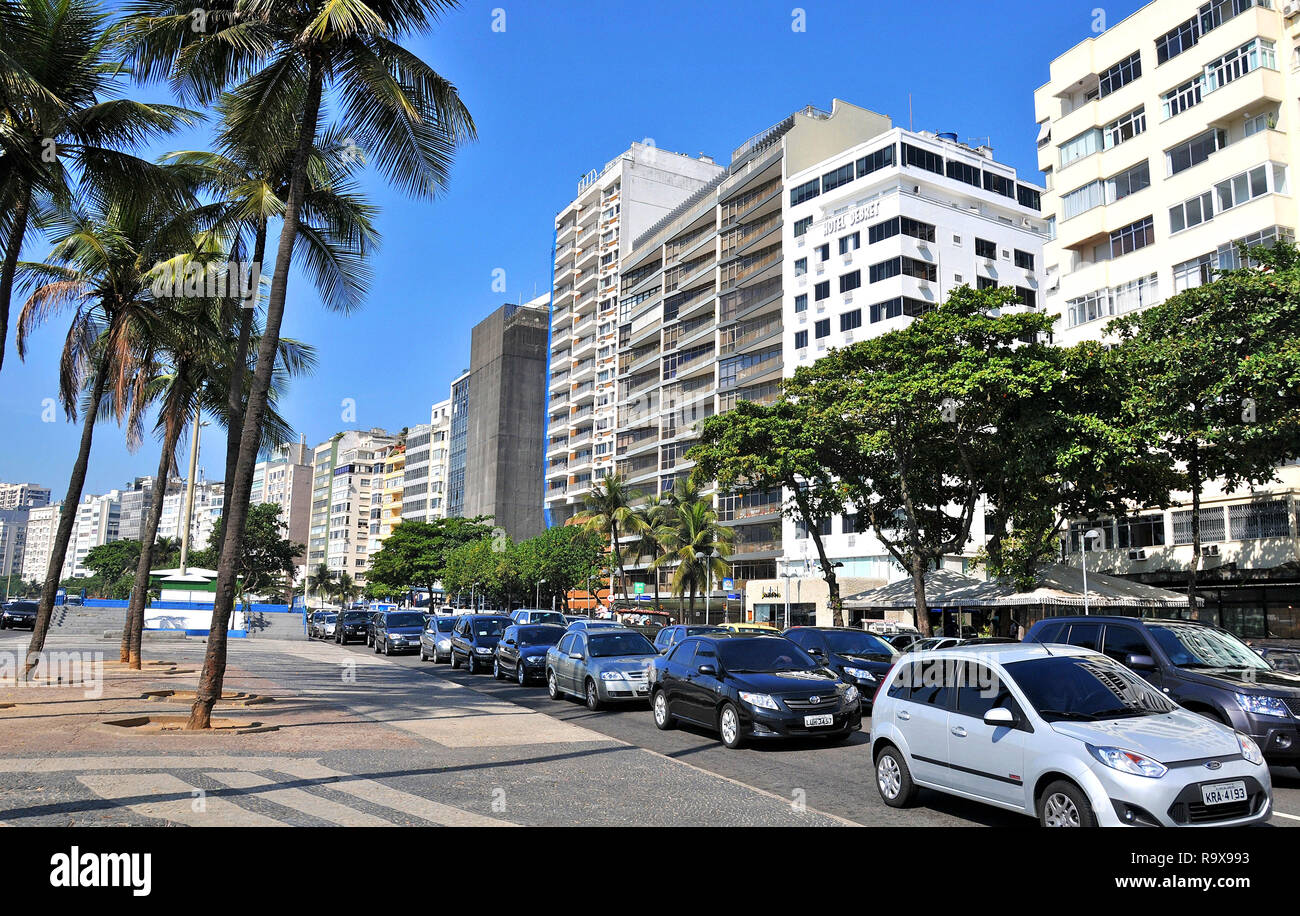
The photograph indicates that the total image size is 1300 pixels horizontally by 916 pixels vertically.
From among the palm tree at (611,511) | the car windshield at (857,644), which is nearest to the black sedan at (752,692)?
the car windshield at (857,644)

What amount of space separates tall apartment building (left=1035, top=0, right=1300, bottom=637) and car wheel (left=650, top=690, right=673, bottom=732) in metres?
24.3

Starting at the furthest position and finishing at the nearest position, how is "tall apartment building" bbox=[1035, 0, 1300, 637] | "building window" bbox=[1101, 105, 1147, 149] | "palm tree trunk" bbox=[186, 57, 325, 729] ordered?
"building window" bbox=[1101, 105, 1147, 149] → "tall apartment building" bbox=[1035, 0, 1300, 637] → "palm tree trunk" bbox=[186, 57, 325, 729]

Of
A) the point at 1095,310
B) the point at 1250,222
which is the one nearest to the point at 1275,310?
the point at 1250,222

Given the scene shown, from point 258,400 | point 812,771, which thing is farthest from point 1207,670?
point 258,400

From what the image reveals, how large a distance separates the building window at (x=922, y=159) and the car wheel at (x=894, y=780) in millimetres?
51254

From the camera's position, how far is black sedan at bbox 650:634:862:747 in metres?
11.8

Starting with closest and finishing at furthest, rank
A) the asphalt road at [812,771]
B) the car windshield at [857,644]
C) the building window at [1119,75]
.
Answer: the asphalt road at [812,771] < the car windshield at [857,644] < the building window at [1119,75]

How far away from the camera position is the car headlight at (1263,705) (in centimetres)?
951

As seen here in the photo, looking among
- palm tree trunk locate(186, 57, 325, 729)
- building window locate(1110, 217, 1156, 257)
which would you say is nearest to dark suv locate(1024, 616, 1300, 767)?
palm tree trunk locate(186, 57, 325, 729)

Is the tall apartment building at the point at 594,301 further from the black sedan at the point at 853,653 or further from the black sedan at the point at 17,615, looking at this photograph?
the black sedan at the point at 853,653

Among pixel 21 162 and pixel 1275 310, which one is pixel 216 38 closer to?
pixel 21 162

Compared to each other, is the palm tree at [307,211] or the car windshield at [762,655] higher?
the palm tree at [307,211]

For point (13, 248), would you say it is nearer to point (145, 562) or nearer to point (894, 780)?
point (145, 562)

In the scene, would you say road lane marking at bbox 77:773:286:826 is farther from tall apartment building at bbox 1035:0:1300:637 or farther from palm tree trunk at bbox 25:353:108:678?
tall apartment building at bbox 1035:0:1300:637
